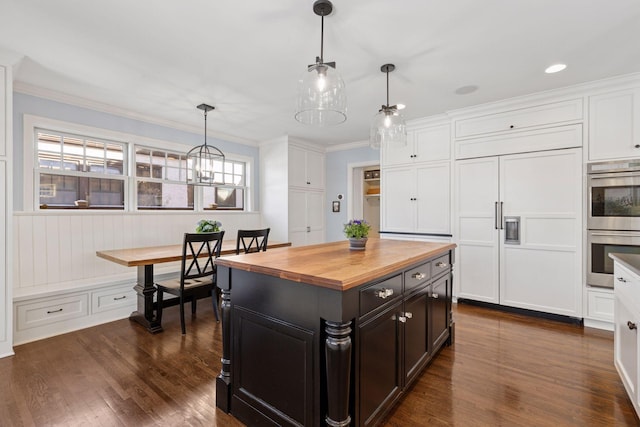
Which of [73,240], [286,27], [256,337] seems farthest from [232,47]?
[73,240]

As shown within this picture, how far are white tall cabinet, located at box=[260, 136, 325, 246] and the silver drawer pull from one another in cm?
381

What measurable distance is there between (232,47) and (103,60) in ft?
3.98

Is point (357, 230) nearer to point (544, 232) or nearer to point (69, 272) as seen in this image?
point (544, 232)

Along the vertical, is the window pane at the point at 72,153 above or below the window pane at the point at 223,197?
above

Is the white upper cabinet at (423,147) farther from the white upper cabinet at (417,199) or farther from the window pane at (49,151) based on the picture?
the window pane at (49,151)

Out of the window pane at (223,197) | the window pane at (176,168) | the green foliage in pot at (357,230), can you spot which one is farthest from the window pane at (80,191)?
the green foliage in pot at (357,230)

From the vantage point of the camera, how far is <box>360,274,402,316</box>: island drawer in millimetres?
1486

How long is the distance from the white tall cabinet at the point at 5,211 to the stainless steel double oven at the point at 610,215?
5.55 meters

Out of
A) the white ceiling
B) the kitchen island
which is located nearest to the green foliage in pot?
the kitchen island

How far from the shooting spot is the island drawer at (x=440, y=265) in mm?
2316

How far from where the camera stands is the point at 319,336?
1.42 m

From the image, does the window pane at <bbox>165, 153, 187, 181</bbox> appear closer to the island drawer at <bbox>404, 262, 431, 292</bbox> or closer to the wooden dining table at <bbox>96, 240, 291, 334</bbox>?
the wooden dining table at <bbox>96, 240, 291, 334</bbox>

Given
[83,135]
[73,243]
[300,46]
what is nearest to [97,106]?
[83,135]

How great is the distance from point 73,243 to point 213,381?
258cm
